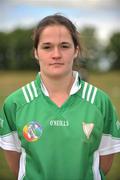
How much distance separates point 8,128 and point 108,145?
0.48 m

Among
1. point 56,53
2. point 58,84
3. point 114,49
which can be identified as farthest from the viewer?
point 114,49

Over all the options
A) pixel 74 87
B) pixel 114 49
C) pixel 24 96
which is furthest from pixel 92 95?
pixel 114 49

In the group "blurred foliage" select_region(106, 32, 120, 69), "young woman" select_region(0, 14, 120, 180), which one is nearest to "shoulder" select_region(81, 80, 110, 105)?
"young woman" select_region(0, 14, 120, 180)

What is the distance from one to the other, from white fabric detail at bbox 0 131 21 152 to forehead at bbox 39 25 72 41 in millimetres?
468

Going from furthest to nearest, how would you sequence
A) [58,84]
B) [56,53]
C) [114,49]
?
[114,49] < [58,84] < [56,53]

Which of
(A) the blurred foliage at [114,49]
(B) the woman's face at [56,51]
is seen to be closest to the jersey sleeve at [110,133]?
(B) the woman's face at [56,51]

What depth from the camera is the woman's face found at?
76.7 inches

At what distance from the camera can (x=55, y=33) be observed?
198 cm

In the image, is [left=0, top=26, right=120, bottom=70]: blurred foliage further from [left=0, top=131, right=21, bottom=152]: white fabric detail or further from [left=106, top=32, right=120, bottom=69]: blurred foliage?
[left=0, top=131, right=21, bottom=152]: white fabric detail

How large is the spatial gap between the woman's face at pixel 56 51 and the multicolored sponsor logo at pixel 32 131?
9.1 inches

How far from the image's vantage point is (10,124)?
2082mm

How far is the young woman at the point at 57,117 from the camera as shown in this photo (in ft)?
6.45

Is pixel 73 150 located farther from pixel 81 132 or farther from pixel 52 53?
pixel 52 53

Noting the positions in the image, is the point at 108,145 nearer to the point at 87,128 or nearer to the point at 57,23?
the point at 87,128
